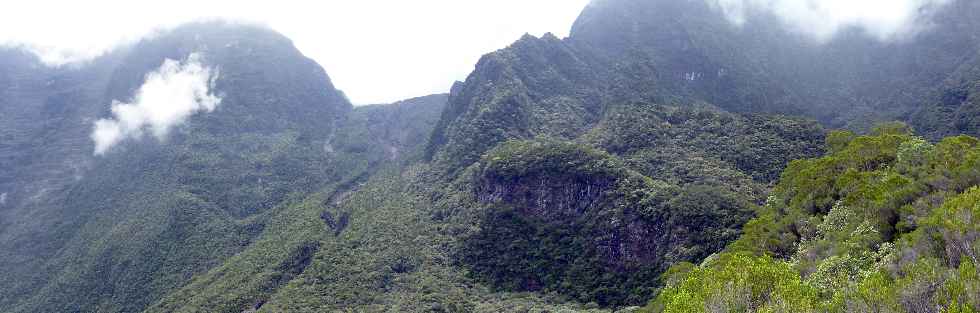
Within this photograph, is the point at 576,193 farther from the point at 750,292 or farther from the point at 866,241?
the point at 750,292

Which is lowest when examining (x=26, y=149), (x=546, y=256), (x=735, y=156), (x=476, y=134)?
(x=546, y=256)

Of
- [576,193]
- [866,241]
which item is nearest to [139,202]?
[576,193]

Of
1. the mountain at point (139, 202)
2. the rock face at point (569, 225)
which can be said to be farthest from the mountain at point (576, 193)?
the mountain at point (139, 202)

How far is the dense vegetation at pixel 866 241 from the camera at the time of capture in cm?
2439

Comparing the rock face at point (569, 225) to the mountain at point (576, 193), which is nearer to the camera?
the mountain at point (576, 193)

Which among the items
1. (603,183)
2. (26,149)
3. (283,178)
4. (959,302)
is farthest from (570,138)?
(26,149)

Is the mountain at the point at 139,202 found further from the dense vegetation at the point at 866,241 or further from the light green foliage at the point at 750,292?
the light green foliage at the point at 750,292

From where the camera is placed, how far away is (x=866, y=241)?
33969mm

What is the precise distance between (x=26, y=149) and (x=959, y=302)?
243 meters

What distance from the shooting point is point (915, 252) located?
27.5 metres

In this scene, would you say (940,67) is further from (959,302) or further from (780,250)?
(959,302)

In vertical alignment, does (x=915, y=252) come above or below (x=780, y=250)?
above

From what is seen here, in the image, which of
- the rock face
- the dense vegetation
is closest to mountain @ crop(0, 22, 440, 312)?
the rock face

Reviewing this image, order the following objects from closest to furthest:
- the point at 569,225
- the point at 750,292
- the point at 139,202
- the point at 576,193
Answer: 1. the point at 750,292
2. the point at 569,225
3. the point at 576,193
4. the point at 139,202
